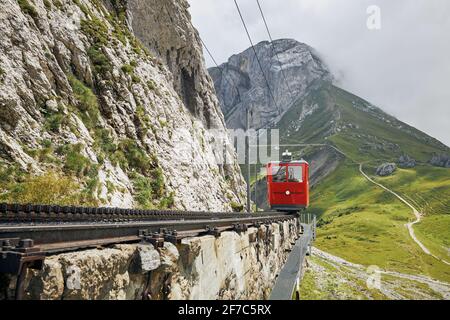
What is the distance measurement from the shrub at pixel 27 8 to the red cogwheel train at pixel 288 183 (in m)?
22.6

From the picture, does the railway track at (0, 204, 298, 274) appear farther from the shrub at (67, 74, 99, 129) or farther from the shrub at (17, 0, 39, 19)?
the shrub at (17, 0, 39, 19)

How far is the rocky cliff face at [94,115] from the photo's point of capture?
19594 millimetres

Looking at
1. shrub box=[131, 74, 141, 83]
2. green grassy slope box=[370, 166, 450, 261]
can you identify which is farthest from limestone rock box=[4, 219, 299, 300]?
green grassy slope box=[370, 166, 450, 261]

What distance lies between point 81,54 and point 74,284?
28545 mm

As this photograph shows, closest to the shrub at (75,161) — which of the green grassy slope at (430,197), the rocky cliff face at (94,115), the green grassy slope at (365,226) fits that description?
the rocky cliff face at (94,115)

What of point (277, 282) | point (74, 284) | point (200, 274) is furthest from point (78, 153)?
point (74, 284)

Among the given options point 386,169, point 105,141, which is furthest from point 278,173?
point 386,169

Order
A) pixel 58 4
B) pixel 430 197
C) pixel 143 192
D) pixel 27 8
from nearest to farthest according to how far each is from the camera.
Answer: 1. pixel 27 8
2. pixel 143 192
3. pixel 58 4
4. pixel 430 197

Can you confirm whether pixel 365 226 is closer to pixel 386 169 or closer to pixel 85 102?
pixel 386 169

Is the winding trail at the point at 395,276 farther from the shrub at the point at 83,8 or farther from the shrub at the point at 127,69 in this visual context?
the shrub at the point at 83,8

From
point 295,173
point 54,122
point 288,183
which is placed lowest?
point 288,183

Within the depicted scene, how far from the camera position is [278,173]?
34938 millimetres

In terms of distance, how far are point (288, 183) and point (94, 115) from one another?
18437 millimetres
